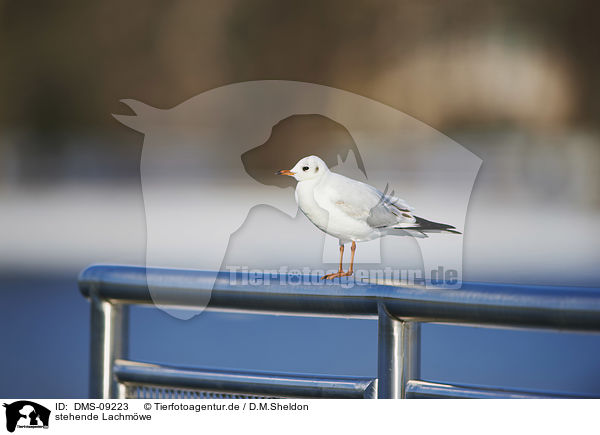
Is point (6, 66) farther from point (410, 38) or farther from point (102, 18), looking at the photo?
point (410, 38)

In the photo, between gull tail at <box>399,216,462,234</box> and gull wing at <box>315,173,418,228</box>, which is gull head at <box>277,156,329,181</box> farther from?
gull tail at <box>399,216,462,234</box>

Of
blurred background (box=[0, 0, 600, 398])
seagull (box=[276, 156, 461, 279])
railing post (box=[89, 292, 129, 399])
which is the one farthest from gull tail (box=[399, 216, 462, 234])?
blurred background (box=[0, 0, 600, 398])

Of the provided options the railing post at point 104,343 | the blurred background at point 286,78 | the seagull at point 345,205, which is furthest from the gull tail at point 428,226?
the blurred background at point 286,78

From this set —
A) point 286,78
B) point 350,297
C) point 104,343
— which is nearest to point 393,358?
point 350,297

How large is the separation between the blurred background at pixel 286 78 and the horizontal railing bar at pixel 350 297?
174 cm

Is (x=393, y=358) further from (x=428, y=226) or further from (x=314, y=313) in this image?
(x=428, y=226)

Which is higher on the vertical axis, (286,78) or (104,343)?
(286,78)

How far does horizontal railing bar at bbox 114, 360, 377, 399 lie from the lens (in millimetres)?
629

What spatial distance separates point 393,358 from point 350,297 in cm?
6
